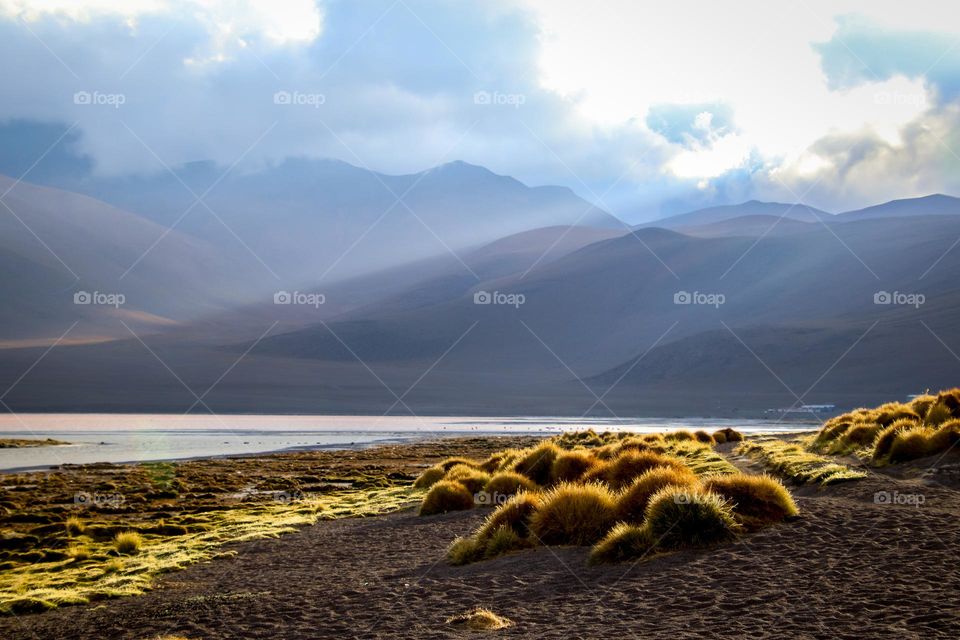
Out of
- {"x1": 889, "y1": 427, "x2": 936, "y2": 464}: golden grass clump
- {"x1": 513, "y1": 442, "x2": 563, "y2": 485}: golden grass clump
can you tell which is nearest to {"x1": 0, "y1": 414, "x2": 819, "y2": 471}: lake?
{"x1": 513, "y1": 442, "x2": 563, "y2": 485}: golden grass clump

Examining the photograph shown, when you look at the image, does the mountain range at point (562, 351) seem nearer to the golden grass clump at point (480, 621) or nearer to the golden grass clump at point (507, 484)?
the golden grass clump at point (507, 484)

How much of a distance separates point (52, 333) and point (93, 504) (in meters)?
176

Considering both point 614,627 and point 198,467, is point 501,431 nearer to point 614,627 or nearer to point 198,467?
point 198,467

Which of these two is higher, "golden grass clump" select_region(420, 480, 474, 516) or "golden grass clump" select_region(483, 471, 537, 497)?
"golden grass clump" select_region(483, 471, 537, 497)

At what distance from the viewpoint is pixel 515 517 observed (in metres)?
14.3

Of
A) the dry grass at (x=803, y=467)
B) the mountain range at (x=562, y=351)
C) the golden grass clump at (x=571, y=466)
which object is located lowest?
the dry grass at (x=803, y=467)

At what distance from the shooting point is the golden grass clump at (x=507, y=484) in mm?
20672

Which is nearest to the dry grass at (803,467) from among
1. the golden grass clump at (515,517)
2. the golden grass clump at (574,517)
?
the golden grass clump at (574,517)

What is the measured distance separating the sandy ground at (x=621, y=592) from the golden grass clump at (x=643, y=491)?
125 centimetres

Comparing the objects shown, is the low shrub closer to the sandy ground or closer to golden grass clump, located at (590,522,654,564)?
the sandy ground

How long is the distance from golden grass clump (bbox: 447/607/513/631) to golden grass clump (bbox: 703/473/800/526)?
494 cm

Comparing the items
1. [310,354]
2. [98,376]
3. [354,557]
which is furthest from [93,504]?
[310,354]

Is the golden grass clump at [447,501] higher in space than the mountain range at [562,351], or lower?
lower

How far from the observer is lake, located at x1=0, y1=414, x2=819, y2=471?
50844mm
